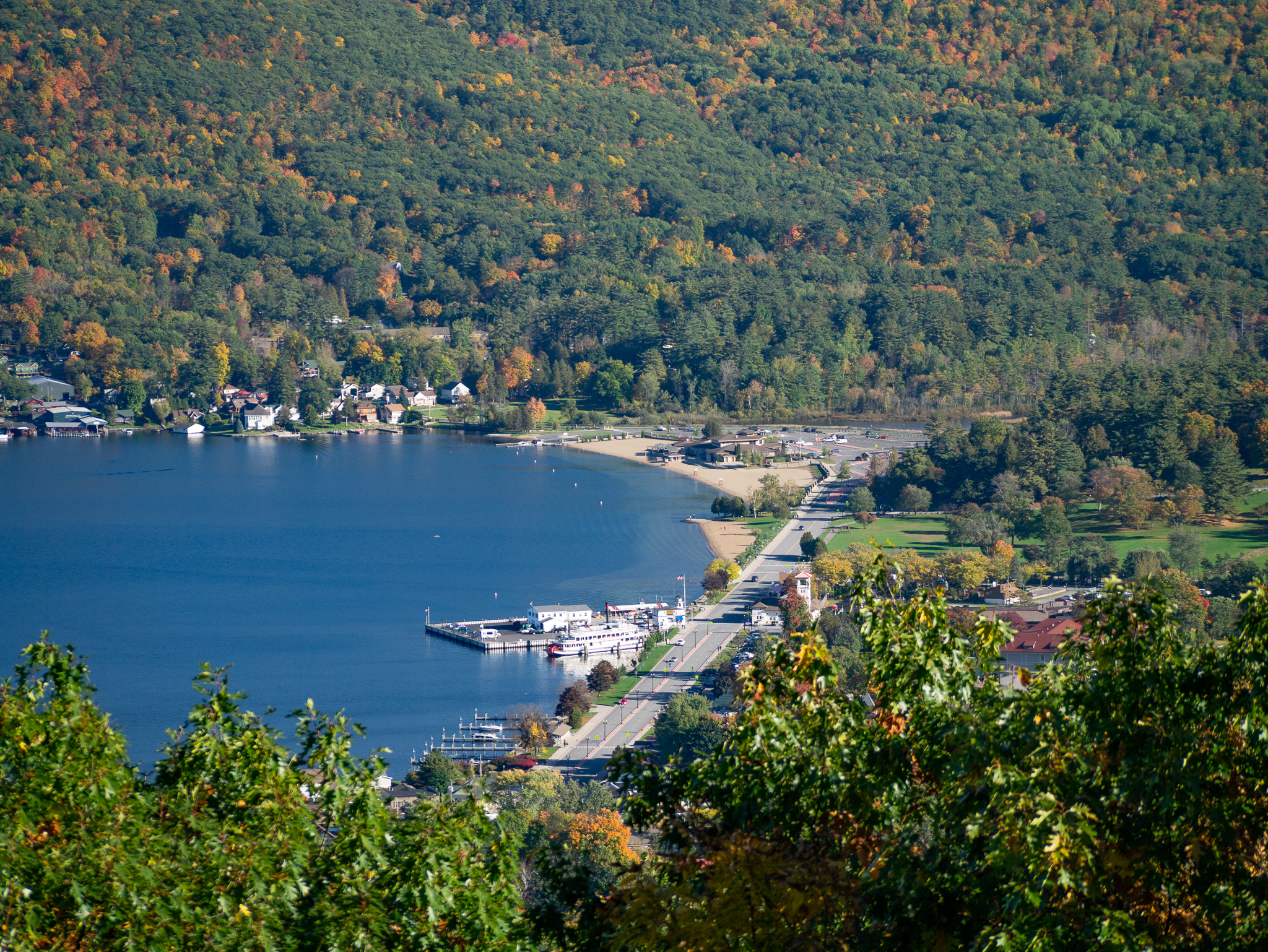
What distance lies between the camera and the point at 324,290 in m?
47.8

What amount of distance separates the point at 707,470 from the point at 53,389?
19.3 metres

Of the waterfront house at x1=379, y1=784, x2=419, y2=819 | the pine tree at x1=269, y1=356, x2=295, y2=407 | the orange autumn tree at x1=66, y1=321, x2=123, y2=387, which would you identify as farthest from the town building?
the orange autumn tree at x1=66, y1=321, x2=123, y2=387

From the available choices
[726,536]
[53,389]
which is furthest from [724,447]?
[53,389]

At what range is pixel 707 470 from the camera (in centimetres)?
2953

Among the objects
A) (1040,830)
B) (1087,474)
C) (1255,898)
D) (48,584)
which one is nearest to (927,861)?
(1040,830)

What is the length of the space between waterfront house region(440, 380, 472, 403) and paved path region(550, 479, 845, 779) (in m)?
17.8

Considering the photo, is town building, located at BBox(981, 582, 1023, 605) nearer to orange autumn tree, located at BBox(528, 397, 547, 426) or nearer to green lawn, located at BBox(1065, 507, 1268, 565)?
green lawn, located at BBox(1065, 507, 1268, 565)

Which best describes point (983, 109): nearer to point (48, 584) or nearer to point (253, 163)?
point (253, 163)

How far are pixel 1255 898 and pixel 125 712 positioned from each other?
37.9 ft

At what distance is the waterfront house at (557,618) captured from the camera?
1623 cm

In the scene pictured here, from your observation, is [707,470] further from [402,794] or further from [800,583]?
[402,794]

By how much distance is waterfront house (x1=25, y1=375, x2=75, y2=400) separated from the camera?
37844 millimetres

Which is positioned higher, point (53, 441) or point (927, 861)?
point (927, 861)

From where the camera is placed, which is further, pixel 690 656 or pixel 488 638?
pixel 488 638
